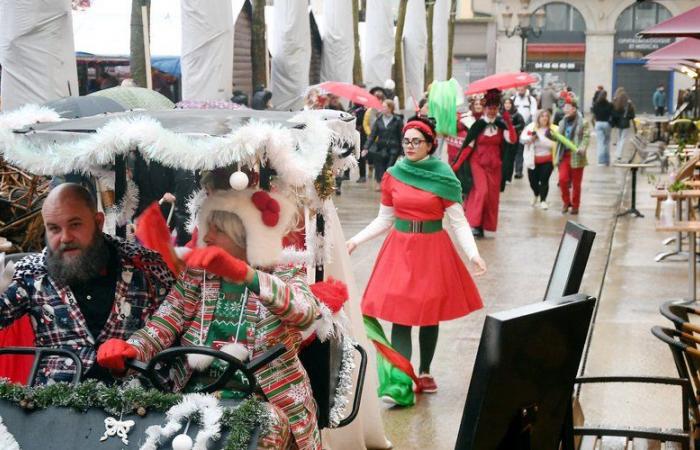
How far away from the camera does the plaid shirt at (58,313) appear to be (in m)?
4.20

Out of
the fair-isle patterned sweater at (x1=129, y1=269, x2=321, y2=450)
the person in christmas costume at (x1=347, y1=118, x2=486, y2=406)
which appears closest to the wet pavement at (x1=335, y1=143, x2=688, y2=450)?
the person in christmas costume at (x1=347, y1=118, x2=486, y2=406)

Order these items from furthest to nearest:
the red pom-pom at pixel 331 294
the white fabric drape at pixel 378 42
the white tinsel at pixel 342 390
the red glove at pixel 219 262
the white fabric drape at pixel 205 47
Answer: the white fabric drape at pixel 378 42, the white fabric drape at pixel 205 47, the white tinsel at pixel 342 390, the red pom-pom at pixel 331 294, the red glove at pixel 219 262

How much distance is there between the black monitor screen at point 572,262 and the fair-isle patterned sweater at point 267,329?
93cm

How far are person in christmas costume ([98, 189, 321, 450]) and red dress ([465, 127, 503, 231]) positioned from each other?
977 centimetres

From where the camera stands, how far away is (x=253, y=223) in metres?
4.10

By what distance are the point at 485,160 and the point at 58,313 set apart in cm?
1004

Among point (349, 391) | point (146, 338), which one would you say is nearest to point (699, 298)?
point (349, 391)

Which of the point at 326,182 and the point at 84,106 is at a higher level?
the point at 84,106

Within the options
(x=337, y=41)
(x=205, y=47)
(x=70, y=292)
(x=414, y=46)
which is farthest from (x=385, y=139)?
(x=70, y=292)

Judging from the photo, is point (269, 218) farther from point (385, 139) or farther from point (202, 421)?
point (385, 139)

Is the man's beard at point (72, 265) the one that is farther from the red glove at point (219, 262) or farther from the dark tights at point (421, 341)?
the dark tights at point (421, 341)

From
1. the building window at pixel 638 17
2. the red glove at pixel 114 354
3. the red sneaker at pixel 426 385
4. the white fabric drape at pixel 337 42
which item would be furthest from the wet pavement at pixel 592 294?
the building window at pixel 638 17

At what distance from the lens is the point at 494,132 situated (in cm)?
1372

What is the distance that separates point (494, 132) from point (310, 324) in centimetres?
991
